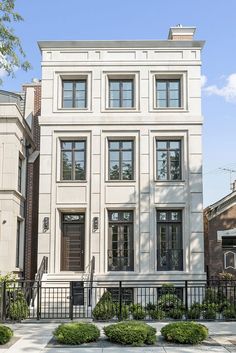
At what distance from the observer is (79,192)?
20234mm

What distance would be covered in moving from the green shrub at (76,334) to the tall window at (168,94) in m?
12.0

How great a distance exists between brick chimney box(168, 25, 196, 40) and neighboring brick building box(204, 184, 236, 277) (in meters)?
7.12

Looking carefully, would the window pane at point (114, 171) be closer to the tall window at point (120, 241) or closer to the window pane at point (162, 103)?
the tall window at point (120, 241)

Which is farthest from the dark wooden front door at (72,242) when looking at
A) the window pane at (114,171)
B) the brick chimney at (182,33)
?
the brick chimney at (182,33)

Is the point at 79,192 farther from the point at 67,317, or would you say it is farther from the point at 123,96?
the point at 67,317

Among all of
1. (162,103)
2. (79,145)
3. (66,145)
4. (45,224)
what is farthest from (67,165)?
(162,103)

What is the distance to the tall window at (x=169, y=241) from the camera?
19.9 metres

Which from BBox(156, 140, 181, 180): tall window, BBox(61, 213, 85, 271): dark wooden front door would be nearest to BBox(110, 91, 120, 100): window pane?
BBox(156, 140, 181, 180): tall window

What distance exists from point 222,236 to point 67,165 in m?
7.19

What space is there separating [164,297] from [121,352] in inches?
223

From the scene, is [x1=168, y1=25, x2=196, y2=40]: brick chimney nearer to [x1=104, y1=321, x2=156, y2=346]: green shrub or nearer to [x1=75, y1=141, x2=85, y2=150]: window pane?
[x1=75, y1=141, x2=85, y2=150]: window pane

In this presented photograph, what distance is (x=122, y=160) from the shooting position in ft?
67.7

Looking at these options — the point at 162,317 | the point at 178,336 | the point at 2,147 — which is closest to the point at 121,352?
the point at 178,336

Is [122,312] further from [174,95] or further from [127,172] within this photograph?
[174,95]
